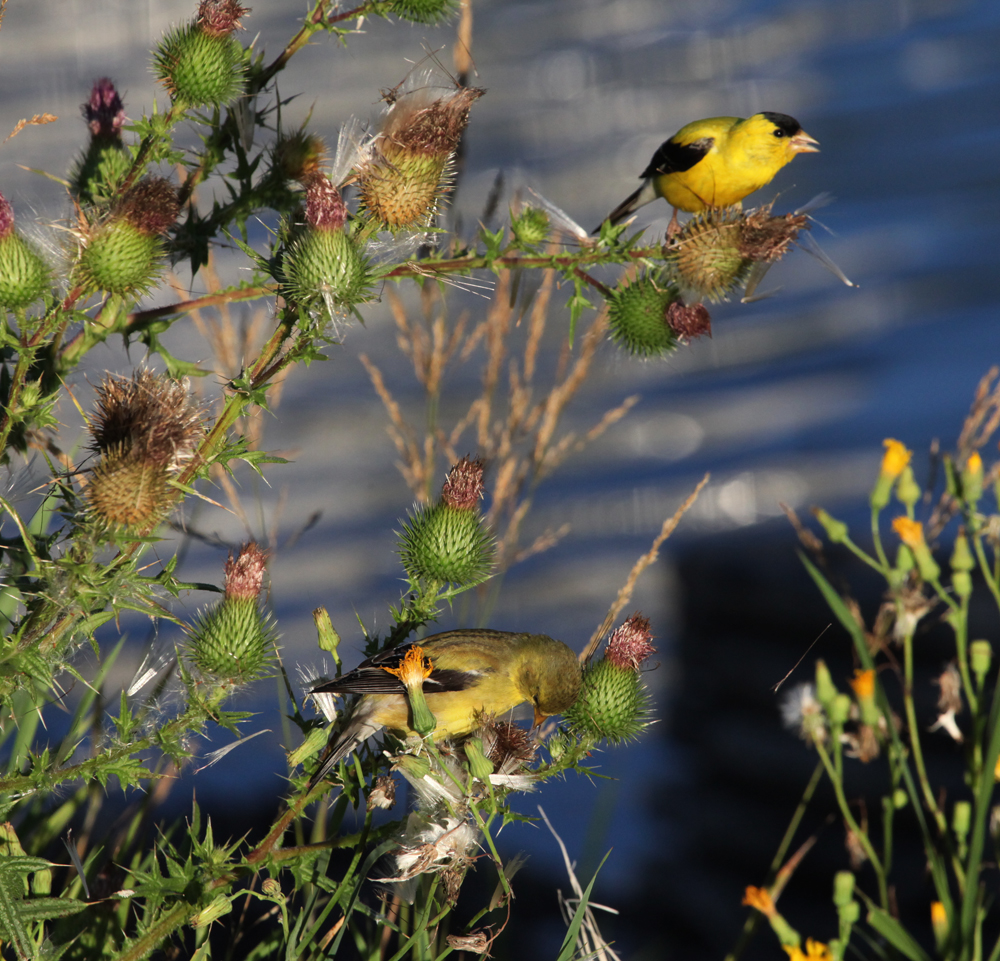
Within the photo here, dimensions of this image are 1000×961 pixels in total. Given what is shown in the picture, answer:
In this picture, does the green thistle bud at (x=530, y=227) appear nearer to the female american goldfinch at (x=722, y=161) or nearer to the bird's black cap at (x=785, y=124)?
the female american goldfinch at (x=722, y=161)

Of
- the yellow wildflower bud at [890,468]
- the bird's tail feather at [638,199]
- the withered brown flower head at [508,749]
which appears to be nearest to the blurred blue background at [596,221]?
the bird's tail feather at [638,199]

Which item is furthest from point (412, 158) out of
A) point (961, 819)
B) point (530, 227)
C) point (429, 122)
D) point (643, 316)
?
point (961, 819)

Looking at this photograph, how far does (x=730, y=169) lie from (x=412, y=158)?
0.60m

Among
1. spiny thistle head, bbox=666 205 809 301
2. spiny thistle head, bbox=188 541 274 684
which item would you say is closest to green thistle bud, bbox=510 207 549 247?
spiny thistle head, bbox=666 205 809 301

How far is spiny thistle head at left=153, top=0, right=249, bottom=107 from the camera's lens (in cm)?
81

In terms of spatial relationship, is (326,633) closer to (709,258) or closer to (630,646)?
(630,646)

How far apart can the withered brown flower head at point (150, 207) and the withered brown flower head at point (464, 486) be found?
31 cm

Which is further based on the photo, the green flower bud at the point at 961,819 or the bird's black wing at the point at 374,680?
the green flower bud at the point at 961,819

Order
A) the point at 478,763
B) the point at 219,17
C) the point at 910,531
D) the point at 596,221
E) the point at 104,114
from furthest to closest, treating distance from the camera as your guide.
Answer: the point at 596,221, the point at 910,531, the point at 104,114, the point at 219,17, the point at 478,763

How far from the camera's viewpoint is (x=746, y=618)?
9.20ft

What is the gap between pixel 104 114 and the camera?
3.16 feet

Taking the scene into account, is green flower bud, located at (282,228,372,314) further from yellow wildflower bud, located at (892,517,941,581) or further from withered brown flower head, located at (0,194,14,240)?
yellow wildflower bud, located at (892,517,941,581)

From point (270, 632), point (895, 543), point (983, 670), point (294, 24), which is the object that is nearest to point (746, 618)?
point (895, 543)

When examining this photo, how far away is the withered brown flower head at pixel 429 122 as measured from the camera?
797 millimetres
